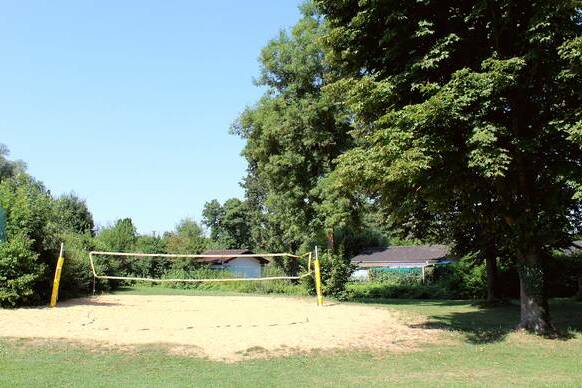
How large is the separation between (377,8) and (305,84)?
16289 mm

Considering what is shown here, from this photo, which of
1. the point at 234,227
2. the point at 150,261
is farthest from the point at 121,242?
the point at 234,227

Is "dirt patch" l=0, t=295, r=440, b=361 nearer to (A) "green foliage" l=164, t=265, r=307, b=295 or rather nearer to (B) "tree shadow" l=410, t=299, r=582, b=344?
(B) "tree shadow" l=410, t=299, r=582, b=344

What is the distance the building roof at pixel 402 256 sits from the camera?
50844 mm

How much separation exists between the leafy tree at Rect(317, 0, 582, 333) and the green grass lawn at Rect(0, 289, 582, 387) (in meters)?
2.95

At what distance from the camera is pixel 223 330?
12.6 metres

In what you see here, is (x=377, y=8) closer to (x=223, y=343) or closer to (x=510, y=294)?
(x=223, y=343)

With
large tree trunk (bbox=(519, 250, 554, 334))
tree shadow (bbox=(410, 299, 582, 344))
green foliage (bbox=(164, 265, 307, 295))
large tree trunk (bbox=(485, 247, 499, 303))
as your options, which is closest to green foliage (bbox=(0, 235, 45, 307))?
tree shadow (bbox=(410, 299, 582, 344))

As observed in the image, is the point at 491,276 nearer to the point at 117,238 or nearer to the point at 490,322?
the point at 490,322

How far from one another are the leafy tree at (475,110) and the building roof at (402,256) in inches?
1399

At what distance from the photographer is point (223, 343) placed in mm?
11047

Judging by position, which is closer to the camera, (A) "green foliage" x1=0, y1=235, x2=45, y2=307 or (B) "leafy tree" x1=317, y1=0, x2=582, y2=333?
(B) "leafy tree" x1=317, y1=0, x2=582, y2=333

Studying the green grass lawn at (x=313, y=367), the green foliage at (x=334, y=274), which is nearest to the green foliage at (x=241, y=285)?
the green foliage at (x=334, y=274)

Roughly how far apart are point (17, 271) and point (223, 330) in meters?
7.92

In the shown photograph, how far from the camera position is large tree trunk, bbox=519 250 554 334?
13.3m
